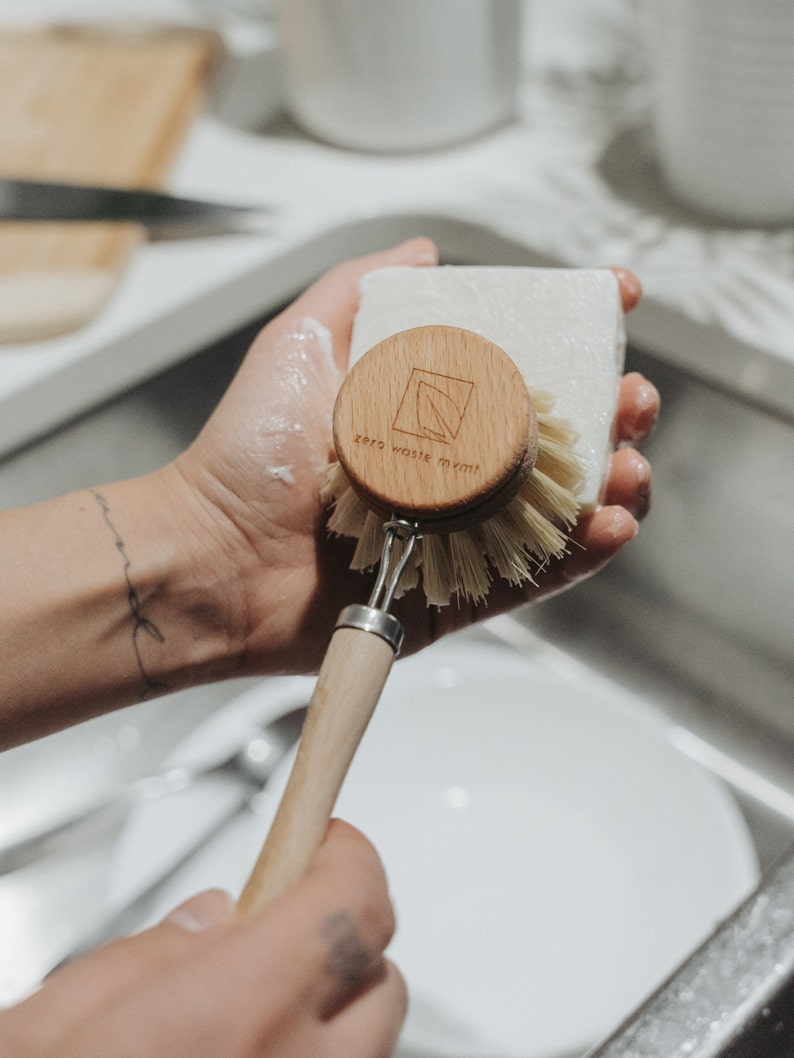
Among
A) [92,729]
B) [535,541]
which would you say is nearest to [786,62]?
[535,541]

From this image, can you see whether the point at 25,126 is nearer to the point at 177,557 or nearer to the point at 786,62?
the point at 177,557

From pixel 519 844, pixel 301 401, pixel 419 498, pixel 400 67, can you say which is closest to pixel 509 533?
pixel 419 498

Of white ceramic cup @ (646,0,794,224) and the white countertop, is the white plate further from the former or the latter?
white ceramic cup @ (646,0,794,224)

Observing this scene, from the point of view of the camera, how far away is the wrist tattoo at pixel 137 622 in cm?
56

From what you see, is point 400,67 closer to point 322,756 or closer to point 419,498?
point 419,498

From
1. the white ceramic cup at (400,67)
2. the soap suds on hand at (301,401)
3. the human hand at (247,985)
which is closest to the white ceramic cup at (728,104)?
the white ceramic cup at (400,67)

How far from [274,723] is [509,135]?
57 centimetres

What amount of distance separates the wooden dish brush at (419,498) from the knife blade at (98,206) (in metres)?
0.40

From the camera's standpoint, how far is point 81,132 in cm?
87

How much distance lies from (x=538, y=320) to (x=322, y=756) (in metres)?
0.28

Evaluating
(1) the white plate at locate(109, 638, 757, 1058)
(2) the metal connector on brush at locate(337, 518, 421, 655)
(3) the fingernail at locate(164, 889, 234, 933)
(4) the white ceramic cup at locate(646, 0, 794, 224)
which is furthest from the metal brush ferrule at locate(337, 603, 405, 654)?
(4) the white ceramic cup at locate(646, 0, 794, 224)

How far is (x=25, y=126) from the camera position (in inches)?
34.5

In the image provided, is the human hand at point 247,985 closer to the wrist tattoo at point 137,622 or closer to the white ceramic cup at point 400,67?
the wrist tattoo at point 137,622

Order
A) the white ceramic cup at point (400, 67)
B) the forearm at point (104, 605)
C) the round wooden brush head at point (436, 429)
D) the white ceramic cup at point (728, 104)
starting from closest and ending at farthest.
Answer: the round wooden brush head at point (436, 429), the forearm at point (104, 605), the white ceramic cup at point (728, 104), the white ceramic cup at point (400, 67)
